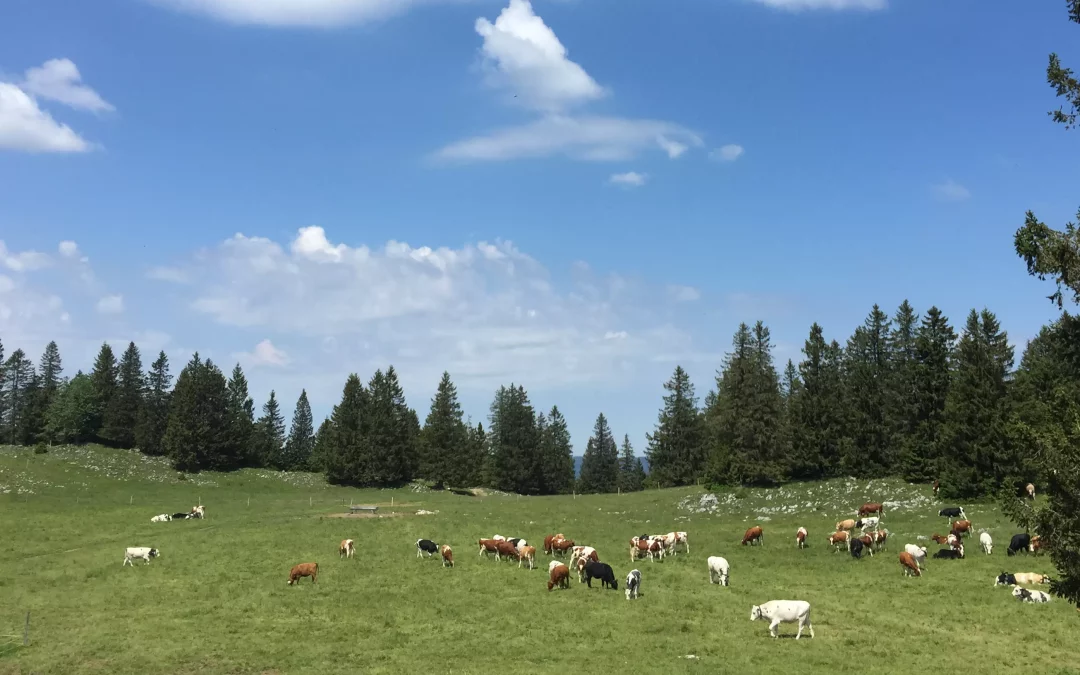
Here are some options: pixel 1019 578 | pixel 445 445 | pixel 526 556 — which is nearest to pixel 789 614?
pixel 1019 578

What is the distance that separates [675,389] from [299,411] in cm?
10307

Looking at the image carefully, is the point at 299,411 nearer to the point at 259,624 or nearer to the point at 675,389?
the point at 675,389

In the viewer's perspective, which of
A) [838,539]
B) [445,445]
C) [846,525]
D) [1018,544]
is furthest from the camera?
[445,445]

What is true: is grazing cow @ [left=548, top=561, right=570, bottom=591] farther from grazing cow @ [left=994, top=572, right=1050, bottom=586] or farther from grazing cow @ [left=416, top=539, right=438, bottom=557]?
grazing cow @ [left=994, top=572, right=1050, bottom=586]

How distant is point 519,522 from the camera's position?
1984 inches

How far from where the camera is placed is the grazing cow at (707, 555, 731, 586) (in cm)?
3131

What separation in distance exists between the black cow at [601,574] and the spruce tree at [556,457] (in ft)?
276

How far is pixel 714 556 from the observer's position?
117ft

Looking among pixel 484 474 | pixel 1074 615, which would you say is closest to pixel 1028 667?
pixel 1074 615

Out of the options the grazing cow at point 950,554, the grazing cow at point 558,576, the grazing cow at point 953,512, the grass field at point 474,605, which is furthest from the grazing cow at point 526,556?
the grazing cow at point 953,512

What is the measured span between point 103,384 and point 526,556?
114 metres

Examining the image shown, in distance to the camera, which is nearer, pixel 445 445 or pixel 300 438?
pixel 445 445

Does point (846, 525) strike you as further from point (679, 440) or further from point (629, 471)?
point (629, 471)

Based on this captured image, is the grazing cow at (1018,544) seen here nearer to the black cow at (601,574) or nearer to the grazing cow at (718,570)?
the grazing cow at (718,570)
